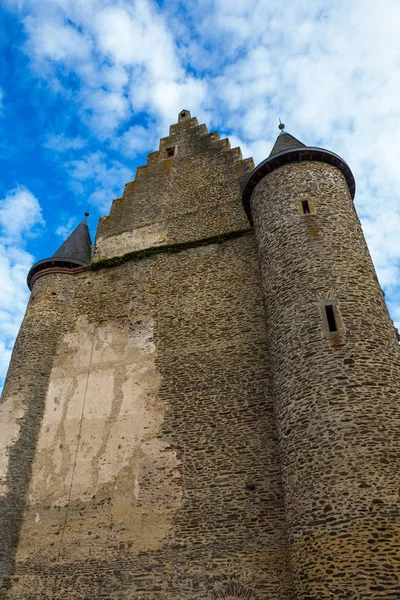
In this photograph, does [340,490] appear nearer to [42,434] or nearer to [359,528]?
[359,528]

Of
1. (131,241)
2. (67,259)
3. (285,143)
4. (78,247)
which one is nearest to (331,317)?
(285,143)

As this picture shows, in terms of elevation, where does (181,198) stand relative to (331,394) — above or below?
above

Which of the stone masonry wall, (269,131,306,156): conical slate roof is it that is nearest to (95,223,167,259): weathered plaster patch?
the stone masonry wall

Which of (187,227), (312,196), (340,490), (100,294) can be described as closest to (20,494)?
(100,294)

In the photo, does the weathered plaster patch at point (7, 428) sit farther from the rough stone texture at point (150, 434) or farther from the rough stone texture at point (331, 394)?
the rough stone texture at point (331, 394)

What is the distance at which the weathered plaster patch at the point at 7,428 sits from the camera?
11922mm

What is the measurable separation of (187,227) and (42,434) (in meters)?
8.00

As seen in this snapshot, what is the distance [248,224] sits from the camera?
50.3 ft

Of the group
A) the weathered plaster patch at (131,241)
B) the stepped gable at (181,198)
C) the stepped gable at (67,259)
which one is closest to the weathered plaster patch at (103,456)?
the stepped gable at (67,259)

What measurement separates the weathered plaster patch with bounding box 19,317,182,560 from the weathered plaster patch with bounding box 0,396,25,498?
659 mm

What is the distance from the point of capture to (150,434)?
11.6 metres

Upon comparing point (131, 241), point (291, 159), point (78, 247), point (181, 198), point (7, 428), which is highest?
point (181, 198)

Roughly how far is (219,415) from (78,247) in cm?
952

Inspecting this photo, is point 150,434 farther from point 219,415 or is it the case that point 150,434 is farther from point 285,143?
point 285,143
